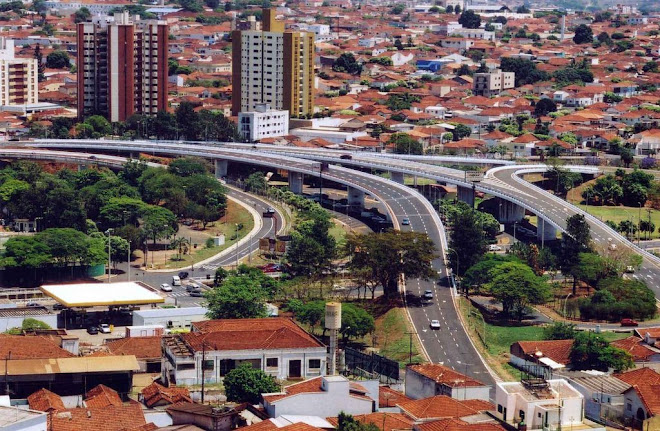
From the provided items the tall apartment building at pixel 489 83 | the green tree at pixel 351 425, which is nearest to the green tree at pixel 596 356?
the green tree at pixel 351 425

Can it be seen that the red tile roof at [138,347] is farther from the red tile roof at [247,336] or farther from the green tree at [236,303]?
the green tree at [236,303]

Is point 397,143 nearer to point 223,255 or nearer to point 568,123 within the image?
point 568,123

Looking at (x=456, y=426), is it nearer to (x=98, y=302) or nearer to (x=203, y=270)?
(x=98, y=302)

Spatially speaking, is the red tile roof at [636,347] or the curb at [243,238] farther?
the curb at [243,238]

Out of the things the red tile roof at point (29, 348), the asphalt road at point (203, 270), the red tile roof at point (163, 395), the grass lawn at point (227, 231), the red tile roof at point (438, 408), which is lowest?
the grass lawn at point (227, 231)

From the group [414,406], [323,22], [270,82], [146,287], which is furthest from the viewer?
[323,22]

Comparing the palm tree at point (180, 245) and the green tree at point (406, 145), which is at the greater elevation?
the green tree at point (406, 145)

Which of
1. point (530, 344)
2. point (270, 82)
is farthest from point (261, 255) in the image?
point (270, 82)
